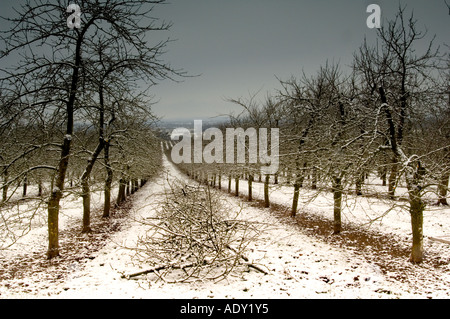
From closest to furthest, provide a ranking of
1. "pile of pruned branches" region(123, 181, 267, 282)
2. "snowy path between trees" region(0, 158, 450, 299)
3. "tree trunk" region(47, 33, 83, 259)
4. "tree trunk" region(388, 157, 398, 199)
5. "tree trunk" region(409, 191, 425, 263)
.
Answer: "snowy path between trees" region(0, 158, 450, 299), "pile of pruned branches" region(123, 181, 267, 282), "tree trunk" region(388, 157, 398, 199), "tree trunk" region(409, 191, 425, 263), "tree trunk" region(47, 33, 83, 259)

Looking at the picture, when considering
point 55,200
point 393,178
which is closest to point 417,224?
point 393,178

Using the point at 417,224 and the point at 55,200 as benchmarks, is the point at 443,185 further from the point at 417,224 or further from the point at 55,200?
the point at 55,200

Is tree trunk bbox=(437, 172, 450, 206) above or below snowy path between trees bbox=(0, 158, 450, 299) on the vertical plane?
above

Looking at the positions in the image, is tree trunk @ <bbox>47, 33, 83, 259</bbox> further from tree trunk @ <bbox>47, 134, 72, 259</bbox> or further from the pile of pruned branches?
the pile of pruned branches

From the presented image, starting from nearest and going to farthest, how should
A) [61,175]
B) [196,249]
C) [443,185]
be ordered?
[443,185], [196,249], [61,175]

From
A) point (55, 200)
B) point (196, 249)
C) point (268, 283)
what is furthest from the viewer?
point (55, 200)

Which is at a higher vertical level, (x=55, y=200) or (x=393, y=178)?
(x=393, y=178)

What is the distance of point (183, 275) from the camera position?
679 centimetres

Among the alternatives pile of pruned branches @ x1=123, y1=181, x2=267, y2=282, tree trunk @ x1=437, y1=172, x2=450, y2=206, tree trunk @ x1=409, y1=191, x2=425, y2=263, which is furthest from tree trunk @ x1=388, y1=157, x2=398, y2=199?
pile of pruned branches @ x1=123, y1=181, x2=267, y2=282

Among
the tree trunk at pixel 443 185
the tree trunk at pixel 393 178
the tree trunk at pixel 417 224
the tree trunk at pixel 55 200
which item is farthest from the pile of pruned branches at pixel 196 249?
the tree trunk at pixel 443 185

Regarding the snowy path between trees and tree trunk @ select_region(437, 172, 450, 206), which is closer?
the snowy path between trees
